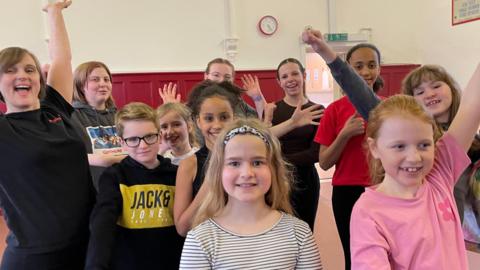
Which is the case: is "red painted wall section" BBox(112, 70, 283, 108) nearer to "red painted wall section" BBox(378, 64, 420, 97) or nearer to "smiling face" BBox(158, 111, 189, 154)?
"red painted wall section" BBox(378, 64, 420, 97)

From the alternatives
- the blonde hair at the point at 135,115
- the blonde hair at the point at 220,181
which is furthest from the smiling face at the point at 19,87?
the blonde hair at the point at 220,181

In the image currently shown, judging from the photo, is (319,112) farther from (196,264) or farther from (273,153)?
(196,264)

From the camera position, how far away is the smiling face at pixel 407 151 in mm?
1175

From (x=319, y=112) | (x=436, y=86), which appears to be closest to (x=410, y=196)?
(x=436, y=86)

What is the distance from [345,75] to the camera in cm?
158

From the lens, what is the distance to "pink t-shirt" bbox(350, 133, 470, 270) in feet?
3.65

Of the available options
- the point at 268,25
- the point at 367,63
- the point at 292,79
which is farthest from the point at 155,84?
the point at 367,63

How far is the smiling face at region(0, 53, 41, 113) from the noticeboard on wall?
22.4ft

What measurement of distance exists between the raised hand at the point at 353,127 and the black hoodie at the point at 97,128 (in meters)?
1.32

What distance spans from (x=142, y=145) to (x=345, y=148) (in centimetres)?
102

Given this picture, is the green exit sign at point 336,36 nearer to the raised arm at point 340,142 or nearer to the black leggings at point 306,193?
the black leggings at point 306,193

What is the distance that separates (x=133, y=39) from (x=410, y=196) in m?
→ 5.83

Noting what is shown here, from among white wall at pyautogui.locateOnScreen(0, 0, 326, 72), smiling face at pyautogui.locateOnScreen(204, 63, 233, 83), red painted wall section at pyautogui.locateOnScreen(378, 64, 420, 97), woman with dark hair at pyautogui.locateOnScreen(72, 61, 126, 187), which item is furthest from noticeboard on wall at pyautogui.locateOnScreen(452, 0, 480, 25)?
woman with dark hair at pyautogui.locateOnScreen(72, 61, 126, 187)

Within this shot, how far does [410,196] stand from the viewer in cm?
121
